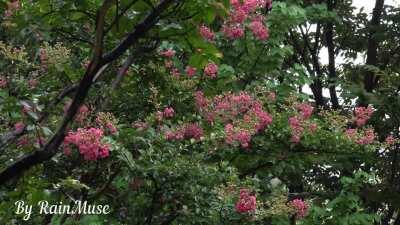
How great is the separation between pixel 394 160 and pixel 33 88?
23.5 feet

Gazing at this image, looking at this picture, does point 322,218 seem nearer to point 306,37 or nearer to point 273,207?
point 273,207

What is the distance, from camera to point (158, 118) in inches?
169

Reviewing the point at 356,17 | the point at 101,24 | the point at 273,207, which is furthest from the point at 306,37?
the point at 101,24

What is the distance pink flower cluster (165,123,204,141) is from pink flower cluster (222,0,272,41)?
0.99 m

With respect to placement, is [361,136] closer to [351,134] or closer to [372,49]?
[351,134]

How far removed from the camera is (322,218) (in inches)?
240

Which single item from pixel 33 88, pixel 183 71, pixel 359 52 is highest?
pixel 359 52

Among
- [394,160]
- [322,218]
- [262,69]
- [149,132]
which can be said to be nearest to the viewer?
[149,132]

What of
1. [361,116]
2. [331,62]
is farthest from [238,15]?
[331,62]

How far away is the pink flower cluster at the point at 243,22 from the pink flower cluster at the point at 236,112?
2.13 feet

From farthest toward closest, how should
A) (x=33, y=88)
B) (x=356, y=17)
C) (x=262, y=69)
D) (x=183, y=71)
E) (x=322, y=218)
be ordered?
(x=356, y=17) < (x=262, y=69) < (x=322, y=218) < (x=183, y=71) < (x=33, y=88)

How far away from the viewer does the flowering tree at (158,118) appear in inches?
104

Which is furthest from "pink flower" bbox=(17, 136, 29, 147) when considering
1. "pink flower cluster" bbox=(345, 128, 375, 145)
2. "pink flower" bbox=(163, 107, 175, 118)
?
"pink flower cluster" bbox=(345, 128, 375, 145)

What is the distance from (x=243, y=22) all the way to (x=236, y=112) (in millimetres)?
1116
